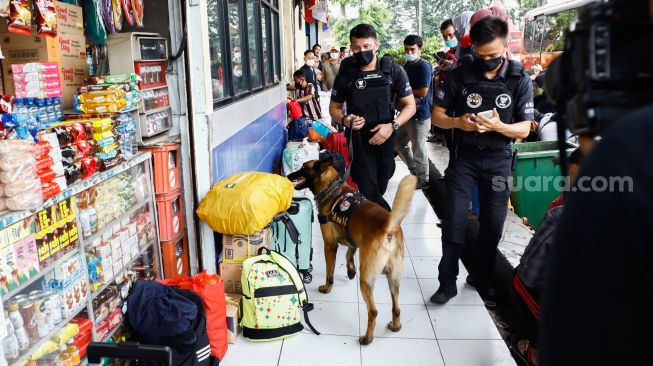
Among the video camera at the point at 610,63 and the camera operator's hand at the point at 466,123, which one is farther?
the camera operator's hand at the point at 466,123

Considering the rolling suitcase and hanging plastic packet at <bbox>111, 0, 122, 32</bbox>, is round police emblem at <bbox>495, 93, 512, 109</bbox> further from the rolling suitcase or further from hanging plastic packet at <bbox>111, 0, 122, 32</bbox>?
hanging plastic packet at <bbox>111, 0, 122, 32</bbox>

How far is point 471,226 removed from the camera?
5.88 m

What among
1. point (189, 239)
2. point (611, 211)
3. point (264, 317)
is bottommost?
point (264, 317)

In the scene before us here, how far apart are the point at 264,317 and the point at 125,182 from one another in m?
1.25

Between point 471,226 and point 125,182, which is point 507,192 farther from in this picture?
point 125,182

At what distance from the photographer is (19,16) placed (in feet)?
7.01

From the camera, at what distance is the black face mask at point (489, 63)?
344cm

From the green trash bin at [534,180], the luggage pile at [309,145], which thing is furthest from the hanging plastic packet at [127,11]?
the green trash bin at [534,180]

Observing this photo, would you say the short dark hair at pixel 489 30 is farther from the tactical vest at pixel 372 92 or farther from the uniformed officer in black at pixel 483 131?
the tactical vest at pixel 372 92

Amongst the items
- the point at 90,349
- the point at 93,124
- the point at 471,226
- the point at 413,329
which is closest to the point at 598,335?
the point at 90,349

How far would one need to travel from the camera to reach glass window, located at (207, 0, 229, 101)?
4.10 metres

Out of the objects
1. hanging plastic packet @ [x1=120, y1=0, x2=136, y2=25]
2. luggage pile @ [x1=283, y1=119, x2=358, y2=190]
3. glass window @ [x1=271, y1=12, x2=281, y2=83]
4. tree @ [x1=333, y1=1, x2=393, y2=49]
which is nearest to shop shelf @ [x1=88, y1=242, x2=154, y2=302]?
hanging plastic packet @ [x1=120, y1=0, x2=136, y2=25]

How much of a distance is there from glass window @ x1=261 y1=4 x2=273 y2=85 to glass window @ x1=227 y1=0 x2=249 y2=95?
1461 millimetres

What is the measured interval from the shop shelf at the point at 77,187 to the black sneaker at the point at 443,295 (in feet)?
7.63
